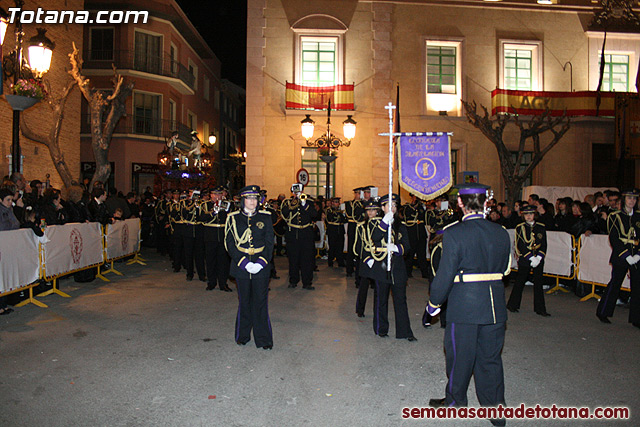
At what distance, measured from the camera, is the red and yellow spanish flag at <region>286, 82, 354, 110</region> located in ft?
70.1

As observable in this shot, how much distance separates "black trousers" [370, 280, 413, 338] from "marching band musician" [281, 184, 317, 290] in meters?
4.12

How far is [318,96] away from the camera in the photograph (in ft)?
70.3

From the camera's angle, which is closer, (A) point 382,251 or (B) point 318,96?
(A) point 382,251

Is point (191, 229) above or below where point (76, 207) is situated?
below

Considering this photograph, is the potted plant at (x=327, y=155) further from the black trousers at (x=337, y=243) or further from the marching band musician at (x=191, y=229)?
the marching band musician at (x=191, y=229)

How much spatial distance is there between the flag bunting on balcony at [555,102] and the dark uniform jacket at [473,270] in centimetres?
1887

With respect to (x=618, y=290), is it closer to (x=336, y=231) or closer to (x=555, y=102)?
(x=336, y=231)

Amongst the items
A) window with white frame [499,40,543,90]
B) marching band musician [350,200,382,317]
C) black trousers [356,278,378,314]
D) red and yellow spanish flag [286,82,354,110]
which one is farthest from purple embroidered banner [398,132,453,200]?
window with white frame [499,40,543,90]

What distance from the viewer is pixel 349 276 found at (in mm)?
13570

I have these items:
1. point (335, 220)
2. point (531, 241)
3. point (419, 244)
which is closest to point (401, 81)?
point (335, 220)

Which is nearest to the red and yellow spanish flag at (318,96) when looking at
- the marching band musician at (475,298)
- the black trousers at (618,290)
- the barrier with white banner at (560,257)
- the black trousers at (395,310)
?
the barrier with white banner at (560,257)

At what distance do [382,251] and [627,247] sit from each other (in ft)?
12.9

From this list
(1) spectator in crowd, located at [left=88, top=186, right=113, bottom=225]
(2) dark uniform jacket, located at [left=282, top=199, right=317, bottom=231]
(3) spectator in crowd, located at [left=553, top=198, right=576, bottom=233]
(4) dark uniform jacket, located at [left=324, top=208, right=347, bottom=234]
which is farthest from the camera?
(4) dark uniform jacket, located at [left=324, top=208, right=347, bottom=234]

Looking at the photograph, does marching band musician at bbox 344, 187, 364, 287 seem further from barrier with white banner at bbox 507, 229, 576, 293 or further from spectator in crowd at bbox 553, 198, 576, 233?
spectator in crowd at bbox 553, 198, 576, 233
